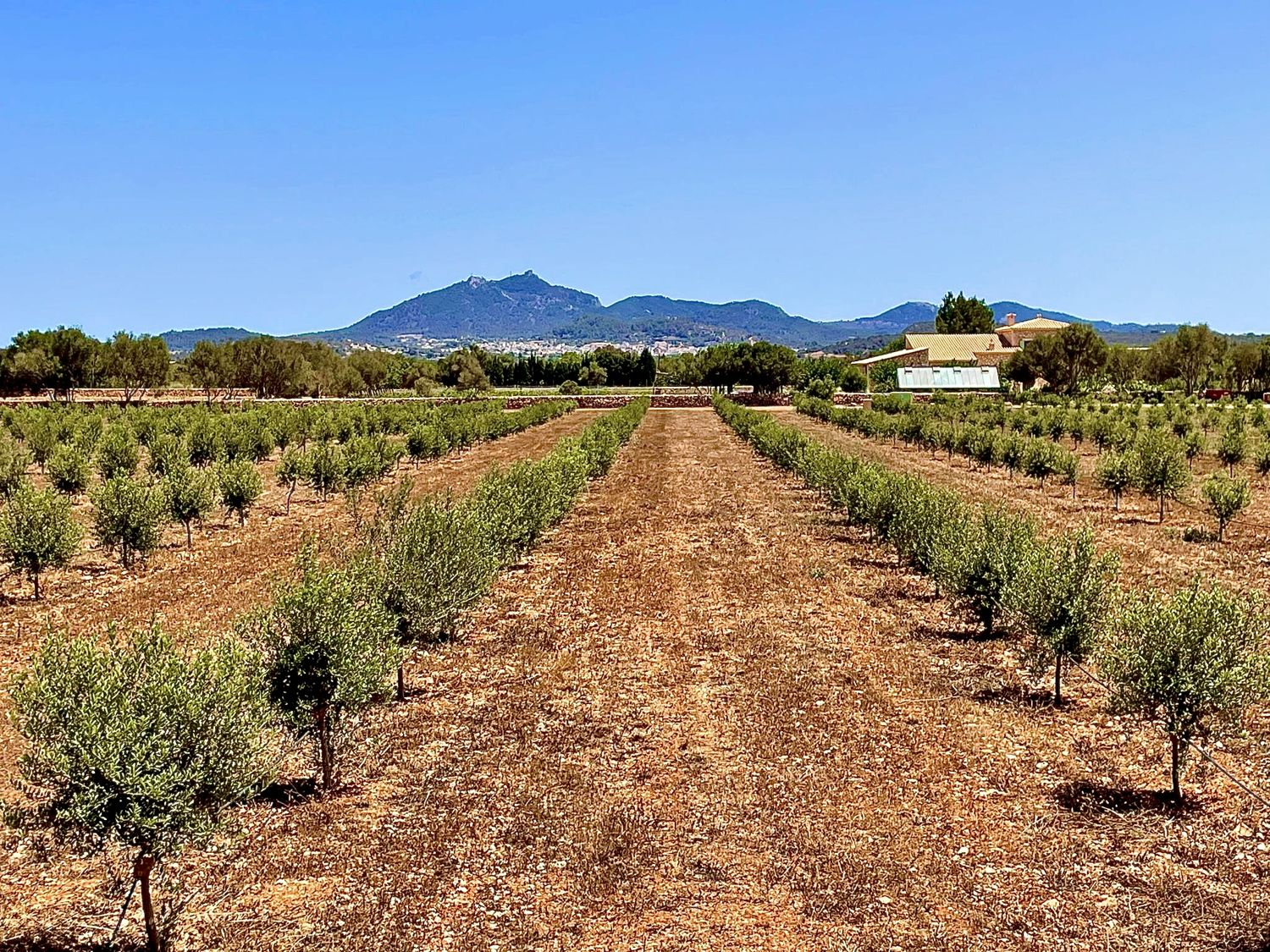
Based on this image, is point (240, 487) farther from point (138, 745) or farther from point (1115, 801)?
point (1115, 801)

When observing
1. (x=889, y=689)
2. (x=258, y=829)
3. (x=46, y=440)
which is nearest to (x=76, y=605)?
(x=258, y=829)

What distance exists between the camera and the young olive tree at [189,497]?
24.5 metres

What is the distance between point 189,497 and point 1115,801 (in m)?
22.0

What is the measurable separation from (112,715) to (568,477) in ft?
72.3

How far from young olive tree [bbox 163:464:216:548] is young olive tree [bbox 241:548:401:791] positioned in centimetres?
1635

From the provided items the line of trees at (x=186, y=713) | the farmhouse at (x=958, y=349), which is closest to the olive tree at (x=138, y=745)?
the line of trees at (x=186, y=713)

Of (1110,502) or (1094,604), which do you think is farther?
(1110,502)

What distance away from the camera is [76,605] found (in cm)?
1828

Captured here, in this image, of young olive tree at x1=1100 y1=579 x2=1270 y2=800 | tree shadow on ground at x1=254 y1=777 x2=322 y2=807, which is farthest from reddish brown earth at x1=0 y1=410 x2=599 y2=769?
young olive tree at x1=1100 y1=579 x2=1270 y2=800

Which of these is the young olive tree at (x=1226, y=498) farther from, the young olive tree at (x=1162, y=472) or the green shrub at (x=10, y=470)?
the green shrub at (x=10, y=470)

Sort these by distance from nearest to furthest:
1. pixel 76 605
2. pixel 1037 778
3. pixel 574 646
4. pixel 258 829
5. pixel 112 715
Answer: pixel 112 715, pixel 258 829, pixel 1037 778, pixel 574 646, pixel 76 605

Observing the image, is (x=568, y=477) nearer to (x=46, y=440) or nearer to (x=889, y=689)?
(x=889, y=689)

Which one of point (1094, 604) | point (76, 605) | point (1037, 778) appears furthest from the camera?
point (76, 605)

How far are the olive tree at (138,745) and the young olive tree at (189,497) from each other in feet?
59.9
